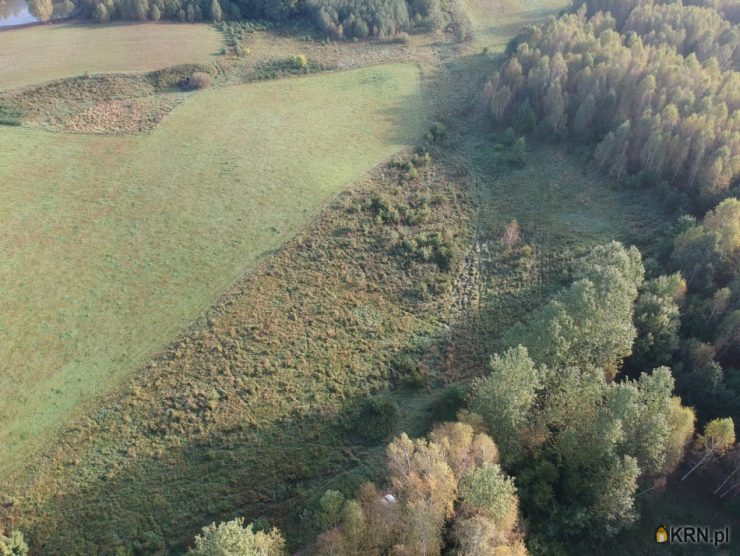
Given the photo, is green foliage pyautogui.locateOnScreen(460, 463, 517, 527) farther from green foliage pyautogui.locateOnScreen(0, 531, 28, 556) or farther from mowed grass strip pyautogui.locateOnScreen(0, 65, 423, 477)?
mowed grass strip pyautogui.locateOnScreen(0, 65, 423, 477)

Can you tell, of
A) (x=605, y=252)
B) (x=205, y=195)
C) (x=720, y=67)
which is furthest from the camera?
(x=720, y=67)

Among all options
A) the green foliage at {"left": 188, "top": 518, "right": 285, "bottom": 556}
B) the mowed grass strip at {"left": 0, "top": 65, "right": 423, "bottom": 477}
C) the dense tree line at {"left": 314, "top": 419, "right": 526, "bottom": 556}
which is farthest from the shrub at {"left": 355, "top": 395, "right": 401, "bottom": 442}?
the mowed grass strip at {"left": 0, "top": 65, "right": 423, "bottom": 477}

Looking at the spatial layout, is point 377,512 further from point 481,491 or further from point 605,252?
point 605,252

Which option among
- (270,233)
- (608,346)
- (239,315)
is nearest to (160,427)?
(239,315)

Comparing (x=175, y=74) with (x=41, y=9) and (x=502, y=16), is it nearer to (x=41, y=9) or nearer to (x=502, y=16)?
(x=41, y=9)

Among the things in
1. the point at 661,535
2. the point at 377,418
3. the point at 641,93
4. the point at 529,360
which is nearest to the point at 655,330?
the point at 529,360

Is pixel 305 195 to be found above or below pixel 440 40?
below
